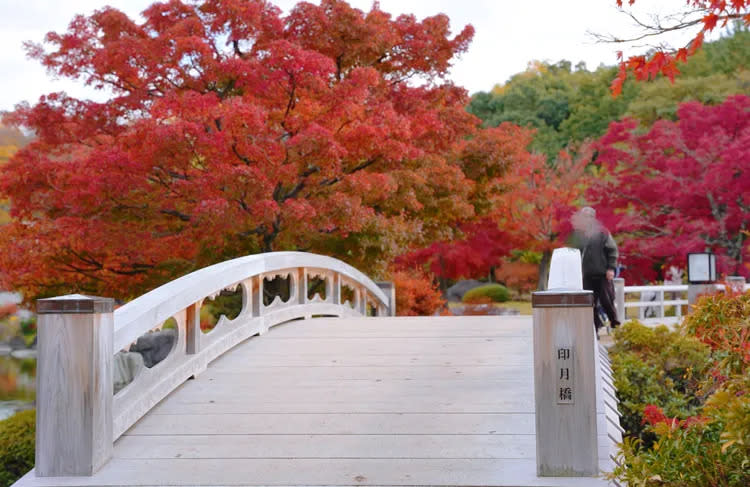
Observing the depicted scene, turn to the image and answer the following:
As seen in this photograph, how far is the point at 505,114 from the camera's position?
35.3 meters

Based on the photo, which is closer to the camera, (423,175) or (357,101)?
(357,101)

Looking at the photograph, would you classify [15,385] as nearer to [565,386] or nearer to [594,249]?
[594,249]

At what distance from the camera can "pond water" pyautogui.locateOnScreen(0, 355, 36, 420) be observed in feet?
54.7

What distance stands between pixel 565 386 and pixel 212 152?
7533 mm

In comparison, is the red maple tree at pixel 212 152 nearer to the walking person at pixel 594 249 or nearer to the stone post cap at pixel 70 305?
the walking person at pixel 594 249

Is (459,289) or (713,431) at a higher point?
(459,289)

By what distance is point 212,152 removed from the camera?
1037 centimetres

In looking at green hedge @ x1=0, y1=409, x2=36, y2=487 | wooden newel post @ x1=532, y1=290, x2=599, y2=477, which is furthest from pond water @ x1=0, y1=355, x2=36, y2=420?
wooden newel post @ x1=532, y1=290, x2=599, y2=477

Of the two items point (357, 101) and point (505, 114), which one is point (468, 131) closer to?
point (357, 101)

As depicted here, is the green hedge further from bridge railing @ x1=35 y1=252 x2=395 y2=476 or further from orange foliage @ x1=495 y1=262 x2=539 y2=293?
orange foliage @ x1=495 y1=262 x2=539 y2=293

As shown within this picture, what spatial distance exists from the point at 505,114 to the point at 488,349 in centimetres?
2975

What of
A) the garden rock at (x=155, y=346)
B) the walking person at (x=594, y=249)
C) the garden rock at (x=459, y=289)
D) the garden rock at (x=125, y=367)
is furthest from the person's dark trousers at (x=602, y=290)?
the garden rock at (x=459, y=289)

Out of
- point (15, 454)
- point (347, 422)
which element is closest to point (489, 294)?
point (15, 454)

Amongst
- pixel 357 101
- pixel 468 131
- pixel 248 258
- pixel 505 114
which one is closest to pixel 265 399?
pixel 248 258
